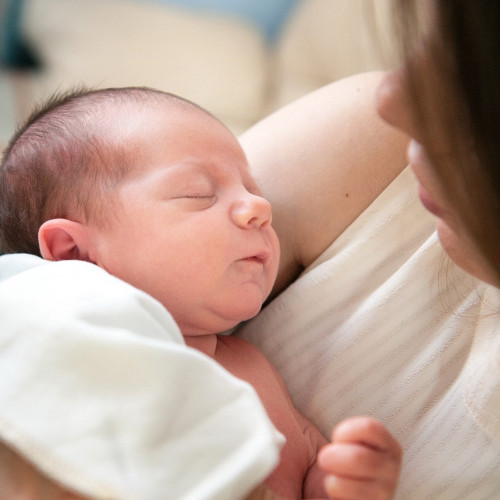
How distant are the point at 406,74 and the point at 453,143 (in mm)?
73

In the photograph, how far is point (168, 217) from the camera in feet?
2.50

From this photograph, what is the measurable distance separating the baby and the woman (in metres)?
0.08

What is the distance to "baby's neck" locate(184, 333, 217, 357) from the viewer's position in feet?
2.67

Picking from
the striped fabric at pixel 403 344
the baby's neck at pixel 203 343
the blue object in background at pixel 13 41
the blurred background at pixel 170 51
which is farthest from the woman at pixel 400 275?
the blue object in background at pixel 13 41

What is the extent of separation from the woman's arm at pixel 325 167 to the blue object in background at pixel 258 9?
1427 mm

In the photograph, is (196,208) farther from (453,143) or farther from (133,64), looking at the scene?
(133,64)

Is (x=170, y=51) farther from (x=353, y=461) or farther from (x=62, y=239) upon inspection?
(x=353, y=461)

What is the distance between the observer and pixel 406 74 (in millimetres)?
556

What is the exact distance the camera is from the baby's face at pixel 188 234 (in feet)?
2.47

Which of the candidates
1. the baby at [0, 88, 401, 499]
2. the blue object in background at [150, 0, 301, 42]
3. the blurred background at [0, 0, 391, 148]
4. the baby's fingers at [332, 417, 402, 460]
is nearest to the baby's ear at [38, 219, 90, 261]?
the baby at [0, 88, 401, 499]

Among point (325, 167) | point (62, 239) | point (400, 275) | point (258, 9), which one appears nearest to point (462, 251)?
point (400, 275)

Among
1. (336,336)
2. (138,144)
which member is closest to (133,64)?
(138,144)

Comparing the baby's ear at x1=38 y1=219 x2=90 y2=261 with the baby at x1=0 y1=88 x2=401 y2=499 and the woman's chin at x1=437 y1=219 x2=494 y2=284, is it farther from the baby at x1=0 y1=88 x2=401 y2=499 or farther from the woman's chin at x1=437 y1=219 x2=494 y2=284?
the woman's chin at x1=437 y1=219 x2=494 y2=284

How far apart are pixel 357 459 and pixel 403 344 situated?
0.30 meters
